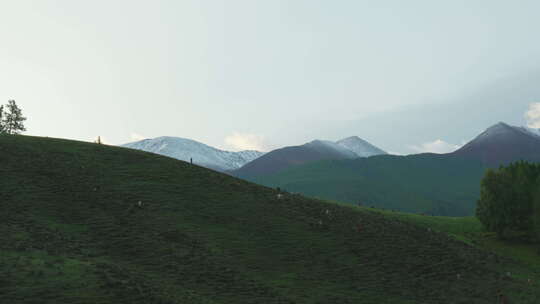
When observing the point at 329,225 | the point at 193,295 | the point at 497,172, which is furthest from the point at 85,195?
the point at 497,172

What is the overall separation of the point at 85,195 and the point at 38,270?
2006 centimetres

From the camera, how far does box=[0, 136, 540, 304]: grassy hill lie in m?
32.6

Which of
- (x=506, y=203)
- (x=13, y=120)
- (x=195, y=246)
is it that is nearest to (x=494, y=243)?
(x=506, y=203)

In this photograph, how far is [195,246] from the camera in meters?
42.5

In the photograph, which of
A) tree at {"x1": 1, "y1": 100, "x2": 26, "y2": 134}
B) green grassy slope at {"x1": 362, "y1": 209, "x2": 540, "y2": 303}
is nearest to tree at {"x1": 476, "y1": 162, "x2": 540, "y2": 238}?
green grassy slope at {"x1": 362, "y1": 209, "x2": 540, "y2": 303}

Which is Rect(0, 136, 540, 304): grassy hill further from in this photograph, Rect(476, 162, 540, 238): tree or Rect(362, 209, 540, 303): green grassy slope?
Rect(476, 162, 540, 238): tree

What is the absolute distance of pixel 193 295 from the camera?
32.4 m

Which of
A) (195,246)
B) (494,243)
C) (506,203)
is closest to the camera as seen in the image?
(195,246)

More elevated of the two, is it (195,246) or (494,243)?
(195,246)

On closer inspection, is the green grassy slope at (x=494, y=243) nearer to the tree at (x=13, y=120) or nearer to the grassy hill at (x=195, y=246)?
the grassy hill at (x=195, y=246)

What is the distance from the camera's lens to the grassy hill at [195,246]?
32562 mm

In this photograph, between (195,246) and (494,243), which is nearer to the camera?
(195,246)

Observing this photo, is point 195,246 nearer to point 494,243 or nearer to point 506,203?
point 494,243

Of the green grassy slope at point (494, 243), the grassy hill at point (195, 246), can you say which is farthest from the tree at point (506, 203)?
the grassy hill at point (195, 246)
